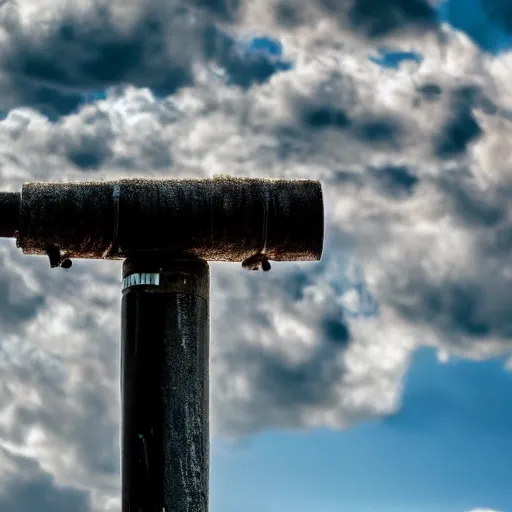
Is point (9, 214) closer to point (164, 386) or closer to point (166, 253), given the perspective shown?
point (166, 253)

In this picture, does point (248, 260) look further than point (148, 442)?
Yes

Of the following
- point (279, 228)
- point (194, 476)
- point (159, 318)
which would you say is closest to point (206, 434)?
point (194, 476)

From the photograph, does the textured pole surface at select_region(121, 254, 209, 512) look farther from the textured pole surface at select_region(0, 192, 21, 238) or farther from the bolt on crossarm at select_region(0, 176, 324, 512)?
Answer: the textured pole surface at select_region(0, 192, 21, 238)

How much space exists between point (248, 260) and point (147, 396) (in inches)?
69.4

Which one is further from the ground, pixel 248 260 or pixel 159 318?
pixel 248 260

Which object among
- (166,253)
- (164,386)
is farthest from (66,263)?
(164,386)

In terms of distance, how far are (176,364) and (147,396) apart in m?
0.40

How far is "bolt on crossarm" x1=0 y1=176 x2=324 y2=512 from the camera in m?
11.5

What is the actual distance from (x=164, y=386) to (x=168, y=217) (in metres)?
1.61

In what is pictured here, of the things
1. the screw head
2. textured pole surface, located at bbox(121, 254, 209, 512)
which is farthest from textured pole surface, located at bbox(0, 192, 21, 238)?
textured pole surface, located at bbox(121, 254, 209, 512)

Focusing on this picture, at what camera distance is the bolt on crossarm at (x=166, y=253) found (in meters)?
11.5

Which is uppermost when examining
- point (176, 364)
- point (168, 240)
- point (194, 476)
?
point (168, 240)

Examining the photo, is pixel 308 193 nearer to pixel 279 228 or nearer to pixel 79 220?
pixel 279 228

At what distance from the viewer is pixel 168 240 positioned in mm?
11938
